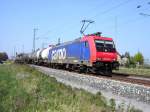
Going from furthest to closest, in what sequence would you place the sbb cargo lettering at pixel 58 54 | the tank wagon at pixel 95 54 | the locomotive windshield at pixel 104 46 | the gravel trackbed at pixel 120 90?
the sbb cargo lettering at pixel 58 54
the locomotive windshield at pixel 104 46
the tank wagon at pixel 95 54
the gravel trackbed at pixel 120 90

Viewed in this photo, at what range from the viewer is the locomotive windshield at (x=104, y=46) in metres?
27.9

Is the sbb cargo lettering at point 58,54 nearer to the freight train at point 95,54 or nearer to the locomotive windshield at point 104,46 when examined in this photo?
the freight train at point 95,54

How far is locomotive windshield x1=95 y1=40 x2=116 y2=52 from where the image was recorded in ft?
91.5

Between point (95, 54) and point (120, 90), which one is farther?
point (95, 54)

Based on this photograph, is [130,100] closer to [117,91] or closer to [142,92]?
[142,92]

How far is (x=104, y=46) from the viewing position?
93.2 feet

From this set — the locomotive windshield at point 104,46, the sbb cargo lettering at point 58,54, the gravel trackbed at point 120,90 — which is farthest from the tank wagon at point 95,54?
the sbb cargo lettering at point 58,54

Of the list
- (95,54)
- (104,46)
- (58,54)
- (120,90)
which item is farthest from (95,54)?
(58,54)

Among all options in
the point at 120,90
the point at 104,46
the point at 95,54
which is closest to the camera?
the point at 120,90

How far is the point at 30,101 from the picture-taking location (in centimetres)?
1233

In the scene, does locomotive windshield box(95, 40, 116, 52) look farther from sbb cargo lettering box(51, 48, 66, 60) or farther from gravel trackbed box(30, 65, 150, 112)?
sbb cargo lettering box(51, 48, 66, 60)

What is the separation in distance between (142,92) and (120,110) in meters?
2.59

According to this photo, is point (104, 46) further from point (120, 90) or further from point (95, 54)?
point (120, 90)

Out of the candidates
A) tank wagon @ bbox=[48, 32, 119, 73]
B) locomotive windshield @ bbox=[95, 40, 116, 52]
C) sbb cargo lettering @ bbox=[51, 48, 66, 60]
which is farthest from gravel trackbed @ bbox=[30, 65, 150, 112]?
sbb cargo lettering @ bbox=[51, 48, 66, 60]
